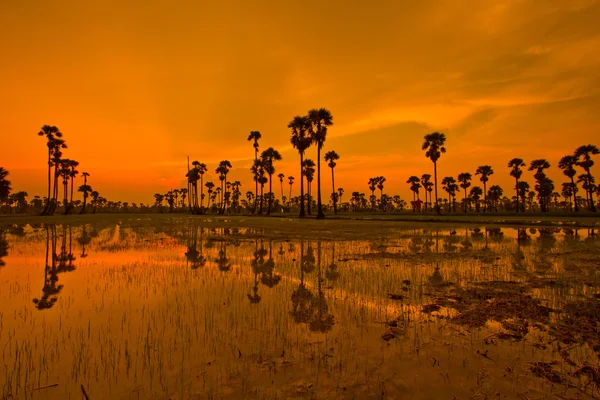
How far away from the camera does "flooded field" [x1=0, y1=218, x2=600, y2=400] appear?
4.74 m

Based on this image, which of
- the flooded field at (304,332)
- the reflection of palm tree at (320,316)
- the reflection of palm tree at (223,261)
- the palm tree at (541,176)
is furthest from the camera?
the palm tree at (541,176)

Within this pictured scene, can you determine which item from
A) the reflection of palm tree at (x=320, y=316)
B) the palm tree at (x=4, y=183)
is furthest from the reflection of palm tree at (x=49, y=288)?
the palm tree at (x=4, y=183)

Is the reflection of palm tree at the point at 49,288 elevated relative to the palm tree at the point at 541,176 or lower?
lower

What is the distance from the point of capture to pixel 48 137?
7119 cm

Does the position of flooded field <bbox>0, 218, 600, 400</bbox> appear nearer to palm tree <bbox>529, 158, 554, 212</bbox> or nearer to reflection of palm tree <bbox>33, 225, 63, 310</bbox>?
reflection of palm tree <bbox>33, 225, 63, 310</bbox>

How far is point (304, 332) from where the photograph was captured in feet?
22.2

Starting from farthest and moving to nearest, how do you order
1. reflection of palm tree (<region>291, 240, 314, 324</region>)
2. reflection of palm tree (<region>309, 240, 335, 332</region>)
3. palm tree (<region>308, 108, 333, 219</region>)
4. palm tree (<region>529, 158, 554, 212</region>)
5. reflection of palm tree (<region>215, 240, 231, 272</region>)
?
palm tree (<region>529, 158, 554, 212</region>), palm tree (<region>308, 108, 333, 219</region>), reflection of palm tree (<region>215, 240, 231, 272</region>), reflection of palm tree (<region>291, 240, 314, 324</region>), reflection of palm tree (<region>309, 240, 335, 332</region>)

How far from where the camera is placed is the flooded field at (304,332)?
15.5 ft

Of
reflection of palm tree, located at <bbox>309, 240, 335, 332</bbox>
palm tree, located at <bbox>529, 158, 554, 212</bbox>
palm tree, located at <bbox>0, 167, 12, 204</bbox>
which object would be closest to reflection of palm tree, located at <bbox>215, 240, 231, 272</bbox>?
reflection of palm tree, located at <bbox>309, 240, 335, 332</bbox>

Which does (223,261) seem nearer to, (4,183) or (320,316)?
(320,316)

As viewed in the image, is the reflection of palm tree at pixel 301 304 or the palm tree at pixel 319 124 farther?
the palm tree at pixel 319 124

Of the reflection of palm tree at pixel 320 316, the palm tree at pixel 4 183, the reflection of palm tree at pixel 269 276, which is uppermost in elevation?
the palm tree at pixel 4 183

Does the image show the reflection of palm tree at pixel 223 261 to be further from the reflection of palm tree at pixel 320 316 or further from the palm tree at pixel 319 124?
the palm tree at pixel 319 124

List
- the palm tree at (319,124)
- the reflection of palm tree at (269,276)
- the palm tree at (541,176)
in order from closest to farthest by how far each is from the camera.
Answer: the reflection of palm tree at (269,276) → the palm tree at (319,124) → the palm tree at (541,176)
